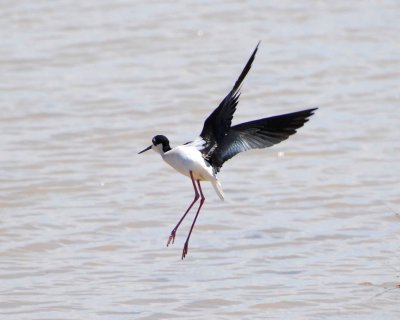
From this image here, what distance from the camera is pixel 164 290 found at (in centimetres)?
660

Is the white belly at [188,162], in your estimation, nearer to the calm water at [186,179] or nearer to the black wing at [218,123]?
the black wing at [218,123]

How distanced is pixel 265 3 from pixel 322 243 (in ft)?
23.1

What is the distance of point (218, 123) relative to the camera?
6.18 meters

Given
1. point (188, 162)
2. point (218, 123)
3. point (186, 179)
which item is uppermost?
point (218, 123)

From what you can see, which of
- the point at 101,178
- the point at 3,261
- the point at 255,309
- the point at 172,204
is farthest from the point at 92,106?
the point at 255,309

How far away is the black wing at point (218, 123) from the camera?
19.9 feet

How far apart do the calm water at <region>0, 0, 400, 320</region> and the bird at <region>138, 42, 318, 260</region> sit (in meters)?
0.71

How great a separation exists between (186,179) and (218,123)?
277cm

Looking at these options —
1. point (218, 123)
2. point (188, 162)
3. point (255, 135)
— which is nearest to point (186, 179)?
point (255, 135)

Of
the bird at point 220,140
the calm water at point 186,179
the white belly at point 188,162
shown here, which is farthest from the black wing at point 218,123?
the calm water at point 186,179

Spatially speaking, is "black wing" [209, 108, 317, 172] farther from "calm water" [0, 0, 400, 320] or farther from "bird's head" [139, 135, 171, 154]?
"calm water" [0, 0, 400, 320]

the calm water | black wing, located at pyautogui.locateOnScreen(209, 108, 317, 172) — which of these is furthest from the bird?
the calm water

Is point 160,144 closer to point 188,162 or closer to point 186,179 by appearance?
point 188,162

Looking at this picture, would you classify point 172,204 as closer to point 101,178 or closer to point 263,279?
point 101,178
